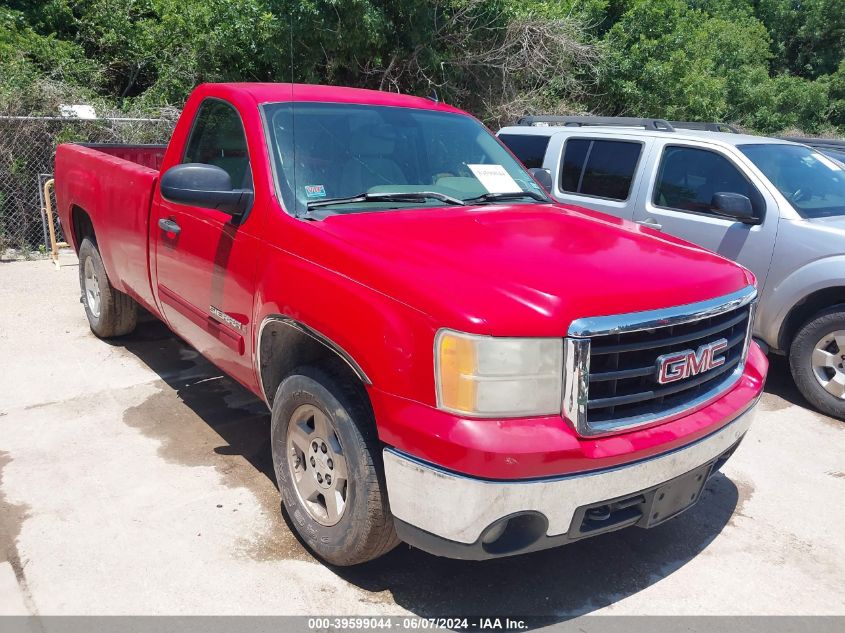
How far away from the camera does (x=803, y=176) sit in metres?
5.94

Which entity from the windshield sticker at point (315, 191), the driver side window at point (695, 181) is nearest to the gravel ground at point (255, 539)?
the windshield sticker at point (315, 191)

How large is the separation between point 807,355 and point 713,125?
3256 millimetres

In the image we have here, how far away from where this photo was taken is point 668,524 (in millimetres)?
3803

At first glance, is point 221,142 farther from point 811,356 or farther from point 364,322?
point 811,356

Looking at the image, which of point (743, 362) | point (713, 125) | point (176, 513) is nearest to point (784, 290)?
point (743, 362)

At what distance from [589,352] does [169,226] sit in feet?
8.79

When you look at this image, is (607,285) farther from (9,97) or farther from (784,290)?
(9,97)

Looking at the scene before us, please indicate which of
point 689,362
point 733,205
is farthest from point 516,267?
point 733,205

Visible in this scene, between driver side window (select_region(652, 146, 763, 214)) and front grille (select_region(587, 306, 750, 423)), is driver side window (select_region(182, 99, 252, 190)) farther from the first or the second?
driver side window (select_region(652, 146, 763, 214))

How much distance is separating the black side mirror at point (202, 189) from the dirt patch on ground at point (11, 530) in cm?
169

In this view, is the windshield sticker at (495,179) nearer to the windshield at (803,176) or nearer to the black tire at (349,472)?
A: the black tire at (349,472)

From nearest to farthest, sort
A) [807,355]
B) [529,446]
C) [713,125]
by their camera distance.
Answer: [529,446]
[807,355]
[713,125]

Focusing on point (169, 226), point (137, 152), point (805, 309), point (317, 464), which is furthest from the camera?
point (137, 152)

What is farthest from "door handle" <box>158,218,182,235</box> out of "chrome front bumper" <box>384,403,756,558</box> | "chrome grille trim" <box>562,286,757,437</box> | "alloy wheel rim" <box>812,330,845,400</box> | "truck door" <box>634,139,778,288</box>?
"alloy wheel rim" <box>812,330,845,400</box>
